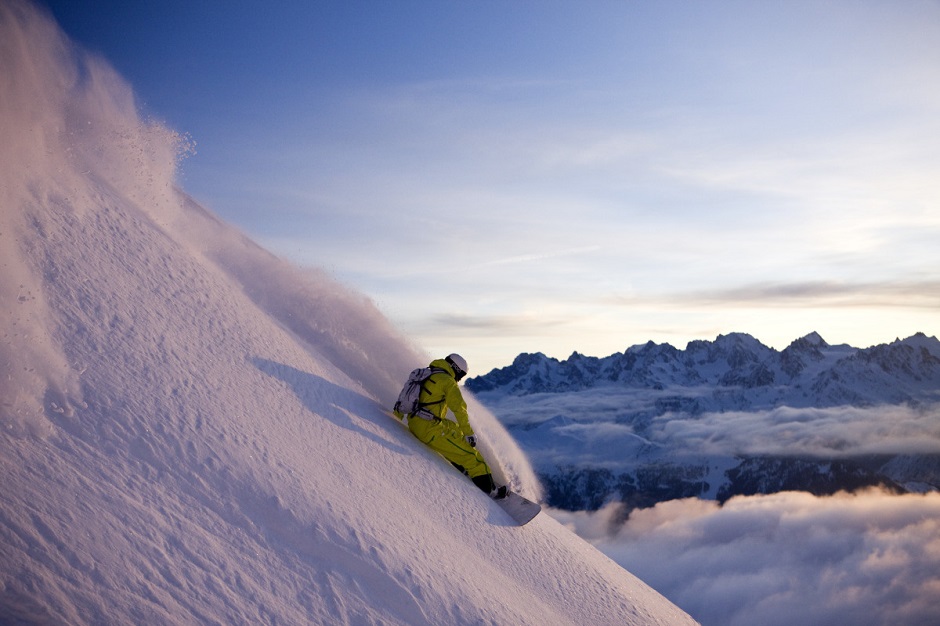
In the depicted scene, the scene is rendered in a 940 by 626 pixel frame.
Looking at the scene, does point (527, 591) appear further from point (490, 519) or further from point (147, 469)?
point (147, 469)

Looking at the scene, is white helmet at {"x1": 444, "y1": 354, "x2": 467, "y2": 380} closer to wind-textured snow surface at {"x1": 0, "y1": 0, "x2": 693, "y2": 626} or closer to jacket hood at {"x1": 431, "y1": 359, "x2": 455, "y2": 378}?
jacket hood at {"x1": 431, "y1": 359, "x2": 455, "y2": 378}

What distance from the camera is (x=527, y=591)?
28.6ft

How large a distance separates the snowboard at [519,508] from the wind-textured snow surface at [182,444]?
0.57ft

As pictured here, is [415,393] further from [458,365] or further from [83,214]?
[83,214]

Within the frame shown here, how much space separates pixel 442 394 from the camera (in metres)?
→ 10.4

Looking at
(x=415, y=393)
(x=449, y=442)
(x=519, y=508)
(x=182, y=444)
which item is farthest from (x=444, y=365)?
(x=182, y=444)

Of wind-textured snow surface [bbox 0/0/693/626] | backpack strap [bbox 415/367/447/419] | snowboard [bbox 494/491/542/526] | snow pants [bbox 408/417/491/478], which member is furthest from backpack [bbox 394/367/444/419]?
snowboard [bbox 494/491/542/526]

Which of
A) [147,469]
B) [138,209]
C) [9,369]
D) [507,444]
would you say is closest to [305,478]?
[147,469]

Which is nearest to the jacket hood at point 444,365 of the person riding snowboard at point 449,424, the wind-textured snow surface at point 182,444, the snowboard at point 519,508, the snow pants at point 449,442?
the person riding snowboard at point 449,424

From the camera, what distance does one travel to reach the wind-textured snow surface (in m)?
5.36

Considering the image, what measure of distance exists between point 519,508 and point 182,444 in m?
5.80

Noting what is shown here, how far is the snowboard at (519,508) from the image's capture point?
10.3 m

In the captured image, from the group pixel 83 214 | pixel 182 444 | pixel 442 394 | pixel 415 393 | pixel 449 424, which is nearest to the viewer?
pixel 182 444

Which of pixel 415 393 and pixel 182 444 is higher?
pixel 415 393
